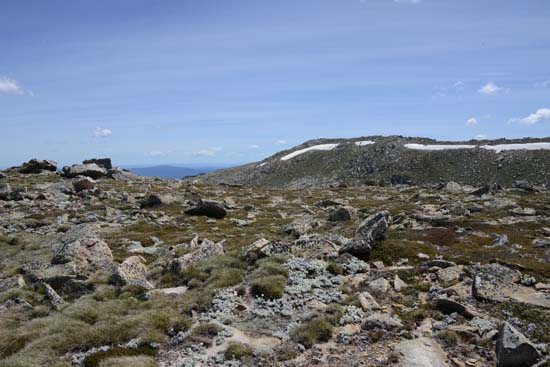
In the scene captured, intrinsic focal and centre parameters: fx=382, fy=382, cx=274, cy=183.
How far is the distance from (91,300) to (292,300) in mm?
8701

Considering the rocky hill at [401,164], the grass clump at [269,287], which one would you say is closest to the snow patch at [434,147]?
the rocky hill at [401,164]

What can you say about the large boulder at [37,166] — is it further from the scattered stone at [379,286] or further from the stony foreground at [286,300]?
the scattered stone at [379,286]

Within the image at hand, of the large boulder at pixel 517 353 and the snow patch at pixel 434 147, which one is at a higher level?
the snow patch at pixel 434 147

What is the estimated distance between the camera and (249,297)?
55.2 ft

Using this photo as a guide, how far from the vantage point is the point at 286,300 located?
1636 centimetres

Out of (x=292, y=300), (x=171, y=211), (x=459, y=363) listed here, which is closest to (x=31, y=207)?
(x=171, y=211)

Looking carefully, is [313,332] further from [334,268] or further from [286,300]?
[334,268]

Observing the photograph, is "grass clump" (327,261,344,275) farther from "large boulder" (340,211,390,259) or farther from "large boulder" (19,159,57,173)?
"large boulder" (19,159,57,173)

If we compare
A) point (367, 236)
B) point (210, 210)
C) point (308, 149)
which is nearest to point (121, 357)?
point (367, 236)

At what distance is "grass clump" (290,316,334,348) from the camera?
42.3ft

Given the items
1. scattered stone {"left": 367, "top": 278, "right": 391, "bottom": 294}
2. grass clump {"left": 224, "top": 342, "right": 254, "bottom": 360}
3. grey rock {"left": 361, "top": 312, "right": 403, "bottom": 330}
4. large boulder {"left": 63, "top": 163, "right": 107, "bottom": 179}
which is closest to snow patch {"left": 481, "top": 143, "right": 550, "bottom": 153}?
large boulder {"left": 63, "top": 163, "right": 107, "bottom": 179}

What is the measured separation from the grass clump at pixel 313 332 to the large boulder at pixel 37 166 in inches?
3399

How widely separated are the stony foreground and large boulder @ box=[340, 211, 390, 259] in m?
0.11

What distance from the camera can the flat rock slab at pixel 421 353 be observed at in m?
11.1
